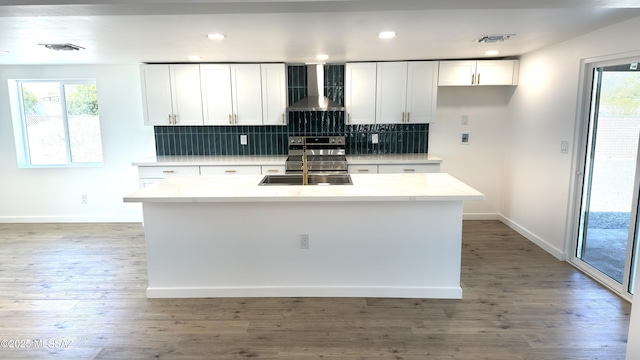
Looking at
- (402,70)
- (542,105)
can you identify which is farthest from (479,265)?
(402,70)

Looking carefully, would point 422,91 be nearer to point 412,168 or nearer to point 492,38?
point 412,168

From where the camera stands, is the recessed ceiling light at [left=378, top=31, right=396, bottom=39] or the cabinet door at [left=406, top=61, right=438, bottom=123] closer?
the recessed ceiling light at [left=378, top=31, right=396, bottom=39]

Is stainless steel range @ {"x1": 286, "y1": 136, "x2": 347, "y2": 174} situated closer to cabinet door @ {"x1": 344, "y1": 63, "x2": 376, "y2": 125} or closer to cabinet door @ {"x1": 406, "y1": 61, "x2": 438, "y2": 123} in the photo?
cabinet door @ {"x1": 344, "y1": 63, "x2": 376, "y2": 125}

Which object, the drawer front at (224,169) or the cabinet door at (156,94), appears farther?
the cabinet door at (156,94)

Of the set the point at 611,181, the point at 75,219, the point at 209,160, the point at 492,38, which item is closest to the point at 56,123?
the point at 75,219

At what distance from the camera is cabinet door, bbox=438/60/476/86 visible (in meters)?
4.64

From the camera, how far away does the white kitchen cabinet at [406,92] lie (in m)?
4.72

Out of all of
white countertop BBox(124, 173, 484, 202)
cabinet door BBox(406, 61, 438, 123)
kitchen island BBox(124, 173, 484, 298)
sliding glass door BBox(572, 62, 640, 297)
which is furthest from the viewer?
cabinet door BBox(406, 61, 438, 123)

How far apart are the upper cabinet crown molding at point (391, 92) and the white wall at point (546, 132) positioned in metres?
1.06

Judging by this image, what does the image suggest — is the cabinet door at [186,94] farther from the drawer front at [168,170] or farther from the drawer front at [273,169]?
the drawer front at [273,169]

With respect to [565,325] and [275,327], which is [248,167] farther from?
[565,325]

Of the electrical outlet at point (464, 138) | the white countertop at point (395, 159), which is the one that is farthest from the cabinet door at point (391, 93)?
the electrical outlet at point (464, 138)

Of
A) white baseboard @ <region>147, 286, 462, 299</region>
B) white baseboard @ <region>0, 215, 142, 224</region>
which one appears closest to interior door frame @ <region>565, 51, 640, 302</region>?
white baseboard @ <region>147, 286, 462, 299</region>

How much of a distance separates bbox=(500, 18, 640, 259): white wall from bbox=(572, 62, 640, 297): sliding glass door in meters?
0.16
